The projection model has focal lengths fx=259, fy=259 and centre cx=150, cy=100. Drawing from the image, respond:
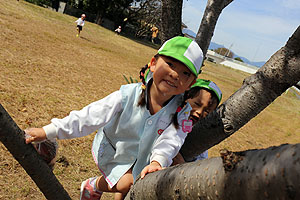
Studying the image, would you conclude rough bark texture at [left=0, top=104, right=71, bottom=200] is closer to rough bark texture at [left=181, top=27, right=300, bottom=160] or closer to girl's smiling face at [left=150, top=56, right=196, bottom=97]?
girl's smiling face at [left=150, top=56, right=196, bottom=97]

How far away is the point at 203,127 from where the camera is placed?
2055mm

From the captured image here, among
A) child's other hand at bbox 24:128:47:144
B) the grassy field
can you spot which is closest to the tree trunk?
child's other hand at bbox 24:128:47:144

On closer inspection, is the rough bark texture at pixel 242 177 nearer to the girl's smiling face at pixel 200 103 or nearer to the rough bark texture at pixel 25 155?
the rough bark texture at pixel 25 155

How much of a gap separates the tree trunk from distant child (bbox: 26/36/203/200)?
583 millimetres

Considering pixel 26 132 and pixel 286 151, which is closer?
pixel 286 151

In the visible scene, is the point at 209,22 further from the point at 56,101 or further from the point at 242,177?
the point at 56,101

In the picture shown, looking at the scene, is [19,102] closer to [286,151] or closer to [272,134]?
[286,151]

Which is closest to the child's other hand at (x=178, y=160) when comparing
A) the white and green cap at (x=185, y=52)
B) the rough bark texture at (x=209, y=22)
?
the white and green cap at (x=185, y=52)

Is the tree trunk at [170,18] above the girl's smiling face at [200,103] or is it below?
above

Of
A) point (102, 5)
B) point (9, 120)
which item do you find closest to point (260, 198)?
point (9, 120)

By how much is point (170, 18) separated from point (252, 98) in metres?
1.09

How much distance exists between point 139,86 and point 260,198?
1472 mm

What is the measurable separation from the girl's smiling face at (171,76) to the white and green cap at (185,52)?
48 millimetres

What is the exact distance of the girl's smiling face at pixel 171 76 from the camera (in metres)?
1.81
